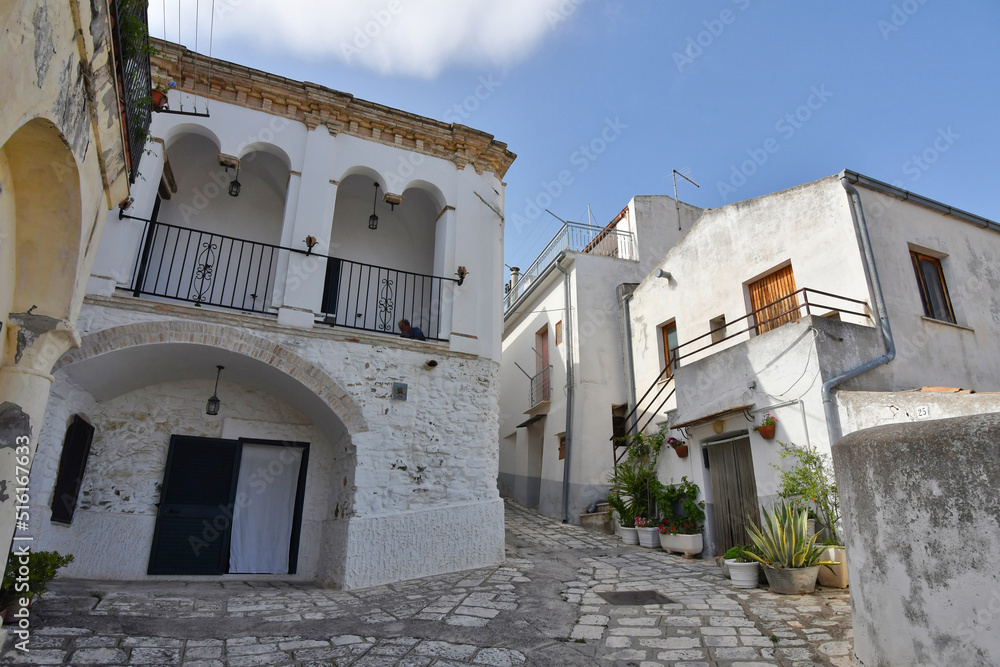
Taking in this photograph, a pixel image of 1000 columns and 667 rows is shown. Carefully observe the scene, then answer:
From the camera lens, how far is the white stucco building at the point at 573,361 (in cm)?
1347

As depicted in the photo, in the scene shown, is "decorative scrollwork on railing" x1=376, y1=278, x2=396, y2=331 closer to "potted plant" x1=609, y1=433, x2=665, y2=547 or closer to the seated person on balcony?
the seated person on balcony

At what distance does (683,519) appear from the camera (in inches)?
379

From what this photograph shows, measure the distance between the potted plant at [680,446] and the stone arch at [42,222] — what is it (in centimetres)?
897

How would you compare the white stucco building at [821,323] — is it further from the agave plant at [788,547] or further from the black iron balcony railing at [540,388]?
the black iron balcony railing at [540,388]

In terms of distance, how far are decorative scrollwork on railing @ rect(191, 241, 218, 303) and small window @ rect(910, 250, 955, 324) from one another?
1170 centimetres

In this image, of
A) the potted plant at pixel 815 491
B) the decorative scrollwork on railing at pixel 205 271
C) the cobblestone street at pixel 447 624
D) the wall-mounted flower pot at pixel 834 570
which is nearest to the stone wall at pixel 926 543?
the cobblestone street at pixel 447 624

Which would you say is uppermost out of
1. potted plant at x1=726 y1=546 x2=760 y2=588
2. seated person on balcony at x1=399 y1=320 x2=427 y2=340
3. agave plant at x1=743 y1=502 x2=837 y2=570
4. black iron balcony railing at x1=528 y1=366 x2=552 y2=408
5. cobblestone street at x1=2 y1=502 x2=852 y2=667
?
black iron balcony railing at x1=528 y1=366 x2=552 y2=408

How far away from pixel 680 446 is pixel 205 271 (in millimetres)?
8285

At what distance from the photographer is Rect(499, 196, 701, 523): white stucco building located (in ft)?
44.2

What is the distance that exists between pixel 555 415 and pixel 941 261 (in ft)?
27.8

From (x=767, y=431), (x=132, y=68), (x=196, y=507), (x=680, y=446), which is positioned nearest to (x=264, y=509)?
(x=196, y=507)

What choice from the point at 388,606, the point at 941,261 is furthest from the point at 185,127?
the point at 941,261

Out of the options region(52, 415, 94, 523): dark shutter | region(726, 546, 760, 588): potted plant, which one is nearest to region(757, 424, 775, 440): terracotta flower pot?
region(726, 546, 760, 588): potted plant

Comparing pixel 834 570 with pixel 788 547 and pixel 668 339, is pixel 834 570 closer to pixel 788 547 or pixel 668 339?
pixel 788 547
